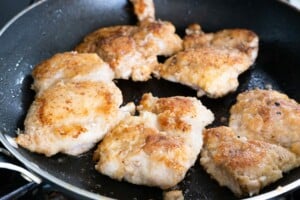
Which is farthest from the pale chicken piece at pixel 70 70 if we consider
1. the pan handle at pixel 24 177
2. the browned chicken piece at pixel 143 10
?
the pan handle at pixel 24 177

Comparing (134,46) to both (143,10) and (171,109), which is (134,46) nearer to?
(143,10)

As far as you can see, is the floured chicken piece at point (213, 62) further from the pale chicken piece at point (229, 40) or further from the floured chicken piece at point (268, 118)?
the floured chicken piece at point (268, 118)

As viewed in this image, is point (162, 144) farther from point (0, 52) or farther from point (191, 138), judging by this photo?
point (0, 52)

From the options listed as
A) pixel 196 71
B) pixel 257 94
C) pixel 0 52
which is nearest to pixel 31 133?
pixel 0 52

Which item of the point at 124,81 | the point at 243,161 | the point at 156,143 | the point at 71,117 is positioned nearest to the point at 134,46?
the point at 124,81

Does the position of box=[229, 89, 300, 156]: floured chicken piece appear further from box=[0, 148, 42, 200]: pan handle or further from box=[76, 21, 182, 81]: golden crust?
box=[0, 148, 42, 200]: pan handle
